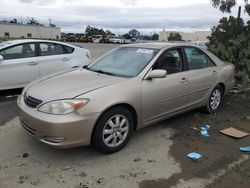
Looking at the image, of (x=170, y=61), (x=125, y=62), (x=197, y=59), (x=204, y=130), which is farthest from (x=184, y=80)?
(x=125, y=62)

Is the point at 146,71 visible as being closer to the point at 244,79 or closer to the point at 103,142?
the point at 103,142

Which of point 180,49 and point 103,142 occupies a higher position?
point 180,49

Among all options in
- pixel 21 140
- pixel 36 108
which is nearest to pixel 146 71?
pixel 36 108

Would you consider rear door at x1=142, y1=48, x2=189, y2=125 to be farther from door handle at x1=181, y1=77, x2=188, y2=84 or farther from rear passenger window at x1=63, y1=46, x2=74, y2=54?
rear passenger window at x1=63, y1=46, x2=74, y2=54

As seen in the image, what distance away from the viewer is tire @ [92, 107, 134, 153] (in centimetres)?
382

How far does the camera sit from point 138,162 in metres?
3.88

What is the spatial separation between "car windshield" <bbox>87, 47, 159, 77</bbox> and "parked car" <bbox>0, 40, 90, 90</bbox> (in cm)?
257

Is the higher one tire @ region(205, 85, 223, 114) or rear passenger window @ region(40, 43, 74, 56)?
rear passenger window @ region(40, 43, 74, 56)

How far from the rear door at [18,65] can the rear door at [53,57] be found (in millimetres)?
186

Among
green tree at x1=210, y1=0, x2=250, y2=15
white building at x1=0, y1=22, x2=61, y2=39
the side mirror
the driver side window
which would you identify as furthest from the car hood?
white building at x1=0, y1=22, x2=61, y2=39

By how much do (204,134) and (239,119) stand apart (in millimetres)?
1288

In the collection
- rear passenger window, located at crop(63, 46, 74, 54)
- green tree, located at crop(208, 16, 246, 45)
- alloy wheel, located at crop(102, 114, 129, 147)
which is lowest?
alloy wheel, located at crop(102, 114, 129, 147)

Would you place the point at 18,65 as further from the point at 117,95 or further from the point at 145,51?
the point at 117,95

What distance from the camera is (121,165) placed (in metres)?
3.79
